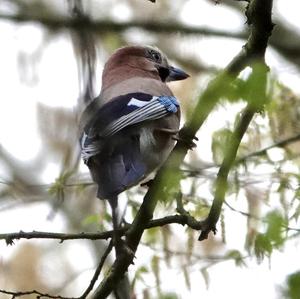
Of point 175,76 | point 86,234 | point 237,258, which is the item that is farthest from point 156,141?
point 175,76

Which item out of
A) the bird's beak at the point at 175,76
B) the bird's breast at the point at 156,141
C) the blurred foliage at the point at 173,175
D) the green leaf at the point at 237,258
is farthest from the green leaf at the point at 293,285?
the bird's beak at the point at 175,76

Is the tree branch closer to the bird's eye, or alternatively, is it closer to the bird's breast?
the bird's breast

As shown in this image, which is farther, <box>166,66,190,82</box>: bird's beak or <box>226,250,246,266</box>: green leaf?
<box>166,66,190,82</box>: bird's beak

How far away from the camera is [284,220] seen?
186 cm

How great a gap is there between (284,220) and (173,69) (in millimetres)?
3612

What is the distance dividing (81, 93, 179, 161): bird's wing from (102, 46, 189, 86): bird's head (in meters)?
0.66

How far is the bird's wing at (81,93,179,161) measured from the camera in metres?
3.38

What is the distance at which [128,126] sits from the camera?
3.91 metres

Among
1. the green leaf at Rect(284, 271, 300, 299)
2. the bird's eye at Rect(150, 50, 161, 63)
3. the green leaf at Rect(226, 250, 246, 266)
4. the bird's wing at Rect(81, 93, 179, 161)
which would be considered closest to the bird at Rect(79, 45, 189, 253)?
the bird's wing at Rect(81, 93, 179, 161)

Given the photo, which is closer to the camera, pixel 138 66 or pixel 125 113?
pixel 125 113

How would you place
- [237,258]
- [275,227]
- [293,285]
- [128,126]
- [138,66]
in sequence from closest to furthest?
[293,285]
[275,227]
[128,126]
[237,258]
[138,66]

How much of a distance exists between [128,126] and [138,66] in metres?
1.39

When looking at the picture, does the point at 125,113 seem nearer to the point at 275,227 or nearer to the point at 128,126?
the point at 128,126

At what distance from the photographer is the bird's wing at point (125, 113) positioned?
3377mm
